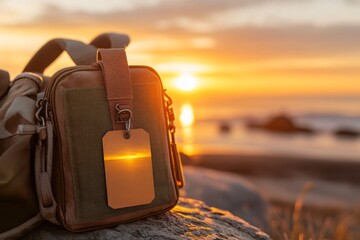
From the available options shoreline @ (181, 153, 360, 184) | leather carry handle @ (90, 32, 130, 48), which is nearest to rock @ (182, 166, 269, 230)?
leather carry handle @ (90, 32, 130, 48)

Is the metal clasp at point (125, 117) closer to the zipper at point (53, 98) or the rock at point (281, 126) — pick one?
the zipper at point (53, 98)

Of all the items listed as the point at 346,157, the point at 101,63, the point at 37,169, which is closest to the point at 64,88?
the point at 101,63

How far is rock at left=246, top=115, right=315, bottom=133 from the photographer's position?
30703 millimetres

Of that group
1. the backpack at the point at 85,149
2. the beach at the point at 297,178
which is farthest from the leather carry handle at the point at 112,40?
the beach at the point at 297,178

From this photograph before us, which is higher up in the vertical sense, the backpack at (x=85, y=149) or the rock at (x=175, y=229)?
the backpack at (x=85, y=149)

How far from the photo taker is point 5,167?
217cm

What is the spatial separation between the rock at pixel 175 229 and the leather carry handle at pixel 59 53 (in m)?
0.72

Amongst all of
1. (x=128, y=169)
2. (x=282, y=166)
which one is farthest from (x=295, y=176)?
(x=128, y=169)

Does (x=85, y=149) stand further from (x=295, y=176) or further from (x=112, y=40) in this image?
(x=295, y=176)

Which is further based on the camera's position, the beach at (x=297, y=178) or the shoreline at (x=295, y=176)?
the shoreline at (x=295, y=176)

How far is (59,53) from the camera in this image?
279 cm

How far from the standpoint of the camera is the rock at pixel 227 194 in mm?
5570

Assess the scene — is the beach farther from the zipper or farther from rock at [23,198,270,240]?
the zipper

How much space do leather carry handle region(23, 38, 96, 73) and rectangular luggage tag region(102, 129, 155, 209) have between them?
447 millimetres
